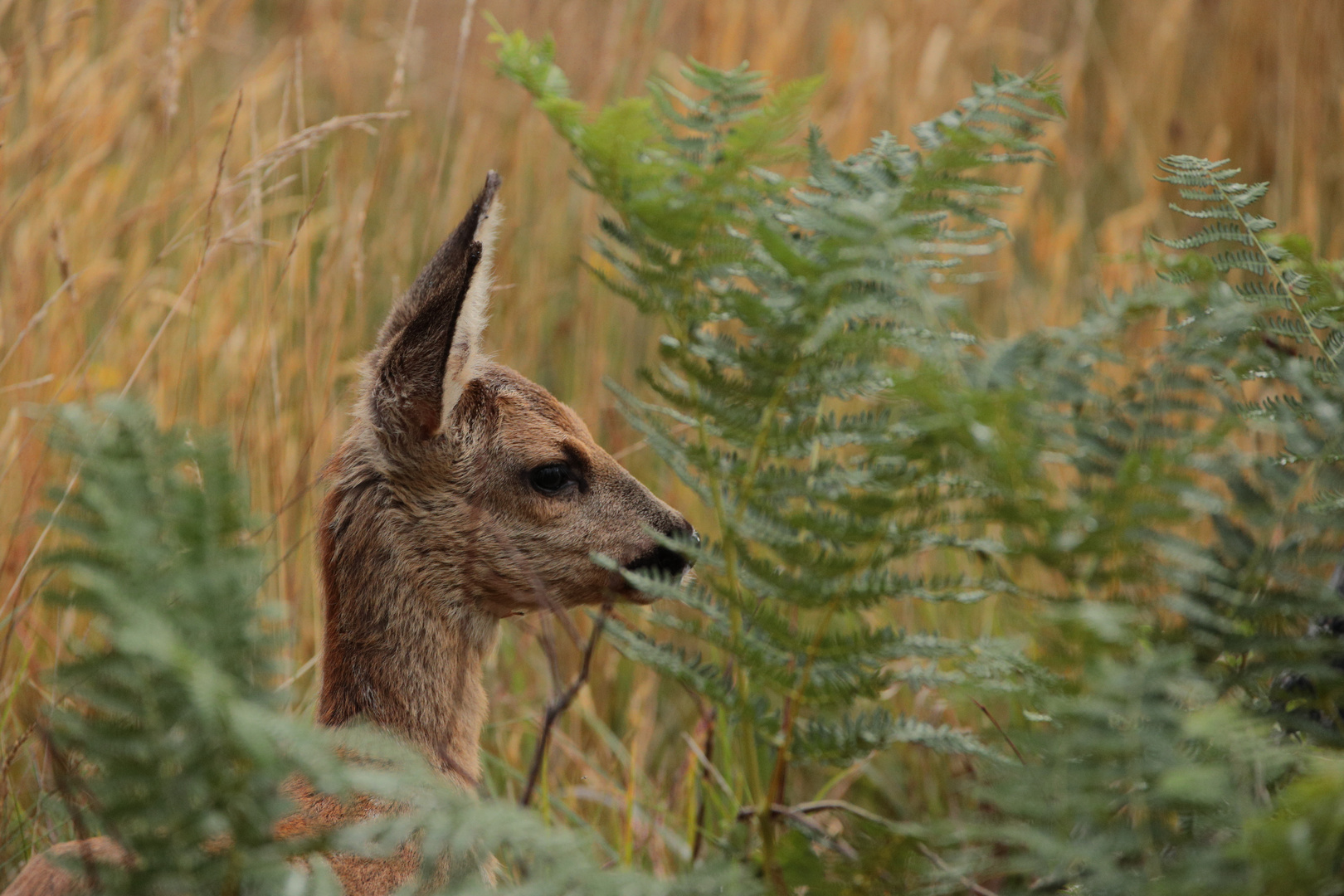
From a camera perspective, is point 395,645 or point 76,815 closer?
point 76,815

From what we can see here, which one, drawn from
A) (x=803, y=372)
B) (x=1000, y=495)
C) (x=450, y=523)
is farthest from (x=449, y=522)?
(x=1000, y=495)

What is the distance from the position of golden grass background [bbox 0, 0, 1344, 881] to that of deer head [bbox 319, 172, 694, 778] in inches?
11.2

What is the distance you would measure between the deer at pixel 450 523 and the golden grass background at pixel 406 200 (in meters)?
0.26

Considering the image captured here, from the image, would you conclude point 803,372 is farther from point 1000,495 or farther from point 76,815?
point 76,815

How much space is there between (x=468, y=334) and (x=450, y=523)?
0.48 meters

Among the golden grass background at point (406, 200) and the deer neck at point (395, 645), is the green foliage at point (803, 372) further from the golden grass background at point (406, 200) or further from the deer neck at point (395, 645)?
the deer neck at point (395, 645)

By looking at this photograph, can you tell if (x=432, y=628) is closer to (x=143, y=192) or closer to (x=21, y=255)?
(x=21, y=255)

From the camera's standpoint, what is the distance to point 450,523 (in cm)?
308

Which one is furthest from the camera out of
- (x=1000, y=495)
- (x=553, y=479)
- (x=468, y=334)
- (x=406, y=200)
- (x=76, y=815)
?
(x=406, y=200)

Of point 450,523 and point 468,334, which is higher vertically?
point 468,334

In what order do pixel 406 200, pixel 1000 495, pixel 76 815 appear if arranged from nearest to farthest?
pixel 76 815, pixel 1000 495, pixel 406 200

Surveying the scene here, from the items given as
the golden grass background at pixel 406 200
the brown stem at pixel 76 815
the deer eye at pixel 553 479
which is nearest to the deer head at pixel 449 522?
the deer eye at pixel 553 479

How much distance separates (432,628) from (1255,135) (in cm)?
582

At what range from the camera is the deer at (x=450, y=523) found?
289cm
